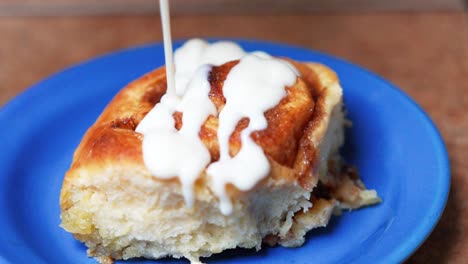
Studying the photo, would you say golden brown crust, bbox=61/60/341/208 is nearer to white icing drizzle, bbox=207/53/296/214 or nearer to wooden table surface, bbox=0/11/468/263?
white icing drizzle, bbox=207/53/296/214

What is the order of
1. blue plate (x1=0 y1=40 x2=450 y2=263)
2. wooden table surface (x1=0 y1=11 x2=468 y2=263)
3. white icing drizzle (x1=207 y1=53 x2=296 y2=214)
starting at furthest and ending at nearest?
1. wooden table surface (x1=0 y1=11 x2=468 y2=263)
2. blue plate (x1=0 y1=40 x2=450 y2=263)
3. white icing drizzle (x1=207 y1=53 x2=296 y2=214)

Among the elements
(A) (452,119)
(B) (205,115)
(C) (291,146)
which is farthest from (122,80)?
(A) (452,119)

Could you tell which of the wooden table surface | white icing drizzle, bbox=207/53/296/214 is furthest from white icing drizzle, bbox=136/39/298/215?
the wooden table surface

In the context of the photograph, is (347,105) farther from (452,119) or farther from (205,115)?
(205,115)

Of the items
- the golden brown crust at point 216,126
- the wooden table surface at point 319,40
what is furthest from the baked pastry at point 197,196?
the wooden table surface at point 319,40

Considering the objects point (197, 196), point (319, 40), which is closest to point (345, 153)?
point (197, 196)

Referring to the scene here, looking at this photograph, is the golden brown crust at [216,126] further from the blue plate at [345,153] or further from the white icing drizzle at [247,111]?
the blue plate at [345,153]

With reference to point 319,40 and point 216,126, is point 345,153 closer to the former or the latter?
point 216,126
